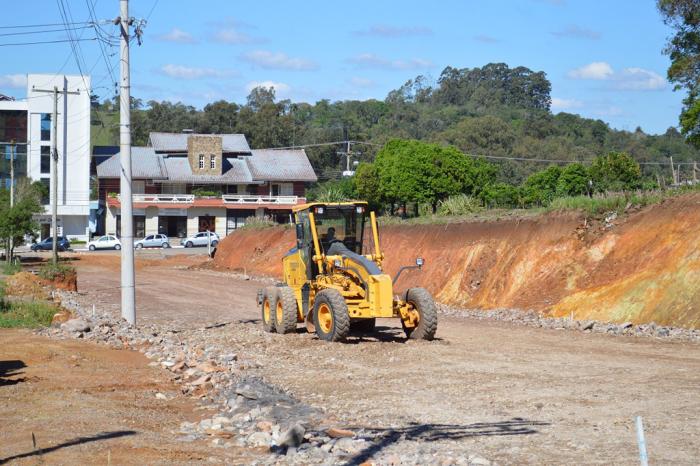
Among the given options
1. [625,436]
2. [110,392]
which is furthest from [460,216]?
[625,436]

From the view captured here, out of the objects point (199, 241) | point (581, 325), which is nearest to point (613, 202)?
point (581, 325)

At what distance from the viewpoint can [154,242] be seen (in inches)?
3135

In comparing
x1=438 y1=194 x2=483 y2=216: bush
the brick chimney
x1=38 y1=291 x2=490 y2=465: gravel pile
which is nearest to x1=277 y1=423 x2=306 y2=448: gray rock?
x1=38 y1=291 x2=490 y2=465: gravel pile

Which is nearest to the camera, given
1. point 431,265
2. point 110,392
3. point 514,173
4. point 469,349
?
point 110,392

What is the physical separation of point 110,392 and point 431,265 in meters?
24.2

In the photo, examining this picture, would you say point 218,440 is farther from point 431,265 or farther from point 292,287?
point 431,265

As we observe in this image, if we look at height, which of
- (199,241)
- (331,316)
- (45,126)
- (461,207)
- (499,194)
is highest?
(45,126)

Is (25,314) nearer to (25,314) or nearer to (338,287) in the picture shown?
(25,314)

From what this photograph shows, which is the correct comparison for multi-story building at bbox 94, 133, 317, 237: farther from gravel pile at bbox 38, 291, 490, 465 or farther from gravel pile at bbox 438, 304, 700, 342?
gravel pile at bbox 38, 291, 490, 465

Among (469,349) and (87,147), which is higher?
(87,147)

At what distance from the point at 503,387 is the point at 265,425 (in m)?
4.34

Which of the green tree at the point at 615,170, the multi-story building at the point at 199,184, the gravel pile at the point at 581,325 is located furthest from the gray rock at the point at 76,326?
the multi-story building at the point at 199,184

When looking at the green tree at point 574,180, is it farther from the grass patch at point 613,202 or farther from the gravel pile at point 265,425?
the gravel pile at point 265,425

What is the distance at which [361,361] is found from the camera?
17.8 metres
